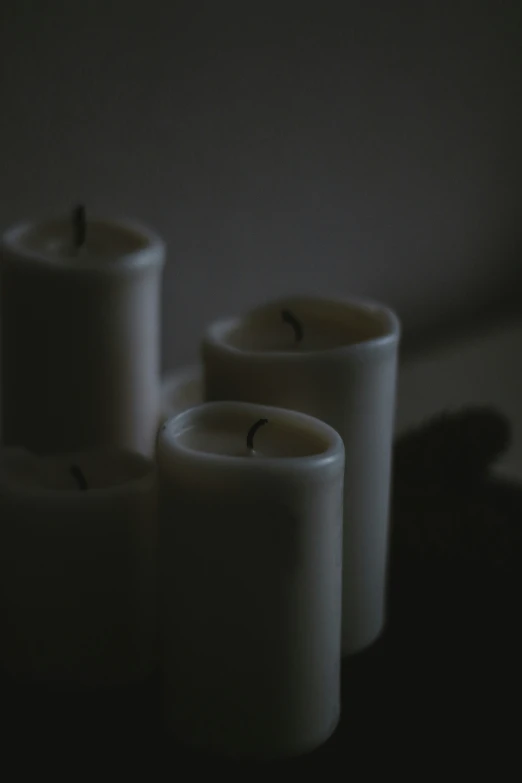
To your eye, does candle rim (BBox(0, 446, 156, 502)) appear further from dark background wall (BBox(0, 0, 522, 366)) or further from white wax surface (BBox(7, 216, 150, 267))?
dark background wall (BBox(0, 0, 522, 366))

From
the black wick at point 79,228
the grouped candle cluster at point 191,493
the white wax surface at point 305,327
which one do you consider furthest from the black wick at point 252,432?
the black wick at point 79,228

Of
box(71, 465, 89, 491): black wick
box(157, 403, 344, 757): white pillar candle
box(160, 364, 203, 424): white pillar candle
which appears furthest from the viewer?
box(160, 364, 203, 424): white pillar candle

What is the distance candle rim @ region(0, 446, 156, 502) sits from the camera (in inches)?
24.6

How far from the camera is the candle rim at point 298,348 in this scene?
25.4 inches

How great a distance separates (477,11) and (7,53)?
0.69 meters

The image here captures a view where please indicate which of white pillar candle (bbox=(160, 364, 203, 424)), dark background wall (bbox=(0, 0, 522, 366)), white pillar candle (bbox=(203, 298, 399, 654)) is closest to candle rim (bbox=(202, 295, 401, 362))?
white pillar candle (bbox=(203, 298, 399, 654))

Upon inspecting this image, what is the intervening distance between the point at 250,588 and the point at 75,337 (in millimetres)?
214

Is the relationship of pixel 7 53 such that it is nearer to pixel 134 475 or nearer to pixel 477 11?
pixel 134 475

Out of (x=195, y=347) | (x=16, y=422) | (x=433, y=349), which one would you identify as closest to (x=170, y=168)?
(x=195, y=347)

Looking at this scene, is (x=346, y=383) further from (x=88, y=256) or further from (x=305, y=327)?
(x=88, y=256)

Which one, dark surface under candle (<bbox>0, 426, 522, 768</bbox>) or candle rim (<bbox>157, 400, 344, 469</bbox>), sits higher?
candle rim (<bbox>157, 400, 344, 469</bbox>)

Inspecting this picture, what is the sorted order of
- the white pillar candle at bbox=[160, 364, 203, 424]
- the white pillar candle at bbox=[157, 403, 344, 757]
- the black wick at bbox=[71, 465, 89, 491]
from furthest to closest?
the white pillar candle at bbox=[160, 364, 203, 424]
the black wick at bbox=[71, 465, 89, 491]
the white pillar candle at bbox=[157, 403, 344, 757]

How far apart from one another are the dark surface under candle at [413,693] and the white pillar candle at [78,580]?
0.06 feet

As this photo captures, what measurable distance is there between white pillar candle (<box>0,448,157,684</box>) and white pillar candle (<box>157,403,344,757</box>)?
0.05 meters
